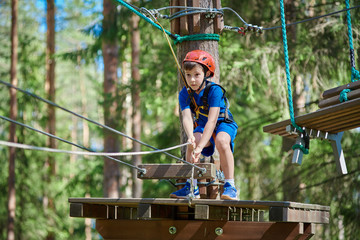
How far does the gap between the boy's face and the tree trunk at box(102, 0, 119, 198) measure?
7.53 meters

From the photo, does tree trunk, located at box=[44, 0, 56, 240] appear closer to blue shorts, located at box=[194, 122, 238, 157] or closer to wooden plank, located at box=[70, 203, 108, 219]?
wooden plank, located at box=[70, 203, 108, 219]

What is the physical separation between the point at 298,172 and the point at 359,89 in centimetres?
615

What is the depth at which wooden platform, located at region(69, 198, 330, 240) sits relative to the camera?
14.3 feet

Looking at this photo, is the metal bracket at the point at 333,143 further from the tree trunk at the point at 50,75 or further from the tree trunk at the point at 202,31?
the tree trunk at the point at 50,75

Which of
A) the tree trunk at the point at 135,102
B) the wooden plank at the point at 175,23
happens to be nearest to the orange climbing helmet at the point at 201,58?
the wooden plank at the point at 175,23

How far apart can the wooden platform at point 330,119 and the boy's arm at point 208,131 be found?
50 centimetres

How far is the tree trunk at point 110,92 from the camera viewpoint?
492 inches

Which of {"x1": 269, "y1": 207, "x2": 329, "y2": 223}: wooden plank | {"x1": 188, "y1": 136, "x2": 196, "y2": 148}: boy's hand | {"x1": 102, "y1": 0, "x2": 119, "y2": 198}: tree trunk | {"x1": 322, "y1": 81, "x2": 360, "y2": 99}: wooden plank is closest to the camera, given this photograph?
{"x1": 269, "y1": 207, "x2": 329, "y2": 223}: wooden plank

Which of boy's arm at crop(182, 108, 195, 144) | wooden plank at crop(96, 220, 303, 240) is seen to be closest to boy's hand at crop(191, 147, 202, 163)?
boy's arm at crop(182, 108, 195, 144)

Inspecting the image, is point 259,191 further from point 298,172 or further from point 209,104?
point 209,104

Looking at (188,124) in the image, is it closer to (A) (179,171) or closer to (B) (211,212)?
(A) (179,171)

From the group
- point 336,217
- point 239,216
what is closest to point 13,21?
point 336,217

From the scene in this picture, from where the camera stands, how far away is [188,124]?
4.88 m

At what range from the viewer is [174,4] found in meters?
5.54
